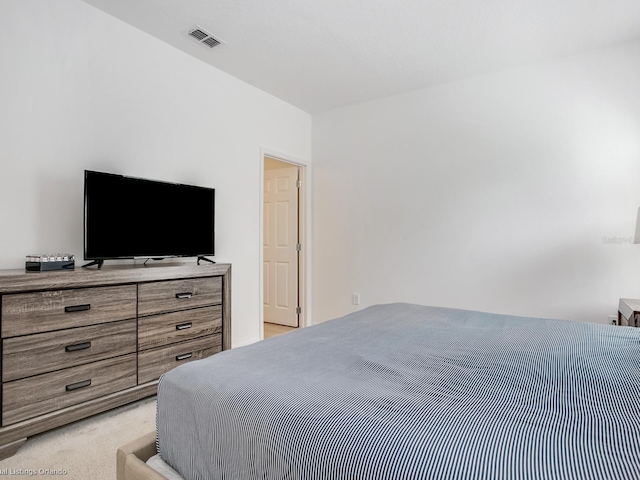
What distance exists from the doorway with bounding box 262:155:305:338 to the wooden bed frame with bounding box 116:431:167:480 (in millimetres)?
3165

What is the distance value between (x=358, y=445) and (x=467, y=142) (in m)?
3.46

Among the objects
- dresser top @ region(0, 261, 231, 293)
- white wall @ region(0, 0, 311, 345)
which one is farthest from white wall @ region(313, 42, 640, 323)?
dresser top @ region(0, 261, 231, 293)

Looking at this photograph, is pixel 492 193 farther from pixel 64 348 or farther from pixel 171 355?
pixel 64 348

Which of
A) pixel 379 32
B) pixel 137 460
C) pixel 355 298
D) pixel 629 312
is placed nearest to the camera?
pixel 137 460

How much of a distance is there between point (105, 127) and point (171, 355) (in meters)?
1.70

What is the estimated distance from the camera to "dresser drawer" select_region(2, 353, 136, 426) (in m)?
1.84

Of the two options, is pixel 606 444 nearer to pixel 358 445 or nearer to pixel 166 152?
pixel 358 445

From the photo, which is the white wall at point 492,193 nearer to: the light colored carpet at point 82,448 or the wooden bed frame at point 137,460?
the light colored carpet at point 82,448

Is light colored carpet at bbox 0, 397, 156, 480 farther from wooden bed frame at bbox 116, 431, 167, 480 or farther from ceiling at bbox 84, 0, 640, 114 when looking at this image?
ceiling at bbox 84, 0, 640, 114

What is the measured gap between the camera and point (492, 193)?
3475 mm

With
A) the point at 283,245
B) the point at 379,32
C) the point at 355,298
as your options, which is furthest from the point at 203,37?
the point at 355,298

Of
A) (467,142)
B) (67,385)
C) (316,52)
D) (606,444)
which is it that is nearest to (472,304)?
(467,142)

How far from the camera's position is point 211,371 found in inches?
45.9

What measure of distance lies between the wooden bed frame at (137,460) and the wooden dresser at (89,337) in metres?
1.07
